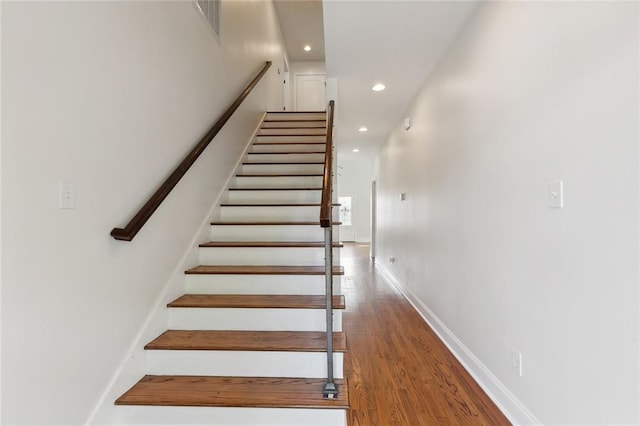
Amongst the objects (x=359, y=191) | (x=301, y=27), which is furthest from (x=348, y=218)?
(x=301, y=27)

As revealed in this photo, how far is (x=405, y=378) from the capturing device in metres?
2.29

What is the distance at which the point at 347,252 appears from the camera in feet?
31.0

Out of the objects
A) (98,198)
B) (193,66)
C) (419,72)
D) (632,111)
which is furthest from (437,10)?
(98,198)

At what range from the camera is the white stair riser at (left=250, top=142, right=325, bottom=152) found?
4.23m

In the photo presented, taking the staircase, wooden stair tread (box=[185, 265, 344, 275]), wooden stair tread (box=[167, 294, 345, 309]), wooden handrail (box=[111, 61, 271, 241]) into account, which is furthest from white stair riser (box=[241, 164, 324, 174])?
wooden stair tread (box=[167, 294, 345, 309])

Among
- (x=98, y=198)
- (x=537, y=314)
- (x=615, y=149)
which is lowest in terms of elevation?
(x=537, y=314)

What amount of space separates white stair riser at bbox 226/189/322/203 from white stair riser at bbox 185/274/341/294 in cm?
112

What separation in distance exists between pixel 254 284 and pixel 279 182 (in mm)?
1481

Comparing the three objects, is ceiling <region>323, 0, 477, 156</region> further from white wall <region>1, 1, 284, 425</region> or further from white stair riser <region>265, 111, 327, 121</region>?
white wall <region>1, 1, 284, 425</region>

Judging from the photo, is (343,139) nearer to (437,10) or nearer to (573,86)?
(437,10)

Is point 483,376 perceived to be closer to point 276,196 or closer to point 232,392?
point 232,392

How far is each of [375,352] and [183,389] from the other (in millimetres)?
1522

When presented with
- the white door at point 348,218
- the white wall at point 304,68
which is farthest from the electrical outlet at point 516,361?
the white door at point 348,218

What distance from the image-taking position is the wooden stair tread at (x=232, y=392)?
164cm
